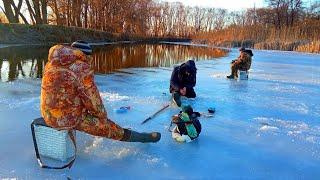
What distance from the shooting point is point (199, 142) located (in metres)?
4.67

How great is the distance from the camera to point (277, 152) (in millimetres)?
4453

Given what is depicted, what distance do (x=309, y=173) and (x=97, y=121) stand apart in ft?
6.93

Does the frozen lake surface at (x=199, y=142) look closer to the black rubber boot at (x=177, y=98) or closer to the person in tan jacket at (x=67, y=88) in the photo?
the black rubber boot at (x=177, y=98)

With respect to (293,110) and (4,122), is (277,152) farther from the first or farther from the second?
(4,122)

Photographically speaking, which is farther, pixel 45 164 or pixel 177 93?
pixel 177 93

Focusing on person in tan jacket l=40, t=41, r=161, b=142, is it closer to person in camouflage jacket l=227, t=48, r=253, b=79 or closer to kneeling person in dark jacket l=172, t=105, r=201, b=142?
kneeling person in dark jacket l=172, t=105, r=201, b=142

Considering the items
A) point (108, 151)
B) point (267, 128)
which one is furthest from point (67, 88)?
point (267, 128)

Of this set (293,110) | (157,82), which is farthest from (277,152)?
(157,82)

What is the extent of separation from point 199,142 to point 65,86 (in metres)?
1.76

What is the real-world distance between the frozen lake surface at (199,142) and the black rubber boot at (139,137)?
0.08 m

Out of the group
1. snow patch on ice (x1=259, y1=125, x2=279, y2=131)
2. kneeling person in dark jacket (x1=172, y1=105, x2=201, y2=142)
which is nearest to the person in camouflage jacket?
snow patch on ice (x1=259, y1=125, x2=279, y2=131)

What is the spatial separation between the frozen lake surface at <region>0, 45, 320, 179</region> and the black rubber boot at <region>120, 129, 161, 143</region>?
8 cm

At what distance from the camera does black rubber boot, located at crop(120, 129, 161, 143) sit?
4.23 meters

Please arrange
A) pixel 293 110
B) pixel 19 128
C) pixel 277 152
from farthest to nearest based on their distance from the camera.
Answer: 1. pixel 293 110
2. pixel 19 128
3. pixel 277 152
